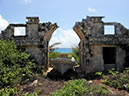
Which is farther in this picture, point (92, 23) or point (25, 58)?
point (92, 23)

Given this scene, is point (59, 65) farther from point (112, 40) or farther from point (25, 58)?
point (112, 40)

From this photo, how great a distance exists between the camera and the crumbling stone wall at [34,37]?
914 centimetres

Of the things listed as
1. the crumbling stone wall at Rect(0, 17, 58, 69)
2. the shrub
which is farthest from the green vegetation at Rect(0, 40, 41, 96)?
the shrub

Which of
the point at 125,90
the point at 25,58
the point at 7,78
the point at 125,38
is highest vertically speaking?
the point at 125,38

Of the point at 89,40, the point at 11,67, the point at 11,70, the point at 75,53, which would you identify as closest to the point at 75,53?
the point at 75,53

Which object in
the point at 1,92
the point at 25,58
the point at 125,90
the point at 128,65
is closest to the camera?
the point at 1,92

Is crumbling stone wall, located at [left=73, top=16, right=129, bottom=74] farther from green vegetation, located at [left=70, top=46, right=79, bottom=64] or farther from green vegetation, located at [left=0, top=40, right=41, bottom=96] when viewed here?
green vegetation, located at [left=70, top=46, right=79, bottom=64]

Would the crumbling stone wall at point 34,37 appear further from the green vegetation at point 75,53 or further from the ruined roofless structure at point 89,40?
the green vegetation at point 75,53

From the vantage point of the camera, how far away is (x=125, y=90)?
591 cm

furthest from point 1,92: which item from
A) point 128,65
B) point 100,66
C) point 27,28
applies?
point 128,65

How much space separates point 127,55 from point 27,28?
8098 mm

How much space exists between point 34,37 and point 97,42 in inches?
191

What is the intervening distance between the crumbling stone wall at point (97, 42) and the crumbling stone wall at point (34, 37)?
2765 mm

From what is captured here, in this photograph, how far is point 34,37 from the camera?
920 centimetres
